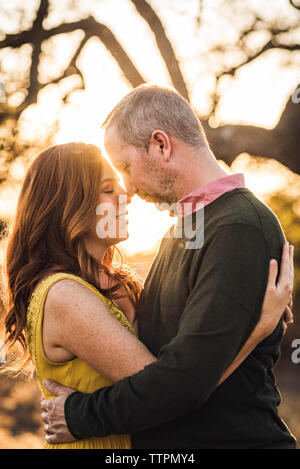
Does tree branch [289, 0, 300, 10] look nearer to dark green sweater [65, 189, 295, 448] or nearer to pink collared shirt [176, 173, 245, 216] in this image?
pink collared shirt [176, 173, 245, 216]

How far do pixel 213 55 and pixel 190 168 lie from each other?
10.4 feet

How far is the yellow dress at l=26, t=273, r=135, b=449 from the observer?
201cm

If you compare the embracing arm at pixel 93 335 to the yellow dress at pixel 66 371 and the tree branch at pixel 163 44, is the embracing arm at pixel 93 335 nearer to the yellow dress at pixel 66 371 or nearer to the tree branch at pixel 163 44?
the yellow dress at pixel 66 371

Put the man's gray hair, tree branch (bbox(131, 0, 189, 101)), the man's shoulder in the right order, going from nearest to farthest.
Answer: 1. the man's shoulder
2. the man's gray hair
3. tree branch (bbox(131, 0, 189, 101))

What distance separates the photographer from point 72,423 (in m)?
1.83

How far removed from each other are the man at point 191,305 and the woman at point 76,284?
11 centimetres

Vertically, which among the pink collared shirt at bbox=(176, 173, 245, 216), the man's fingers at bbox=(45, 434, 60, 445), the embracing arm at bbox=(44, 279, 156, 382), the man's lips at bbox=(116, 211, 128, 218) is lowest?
the man's fingers at bbox=(45, 434, 60, 445)

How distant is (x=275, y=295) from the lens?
5.89ft

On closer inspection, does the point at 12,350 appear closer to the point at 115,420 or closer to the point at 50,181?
the point at 50,181

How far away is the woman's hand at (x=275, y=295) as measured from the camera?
1778 mm

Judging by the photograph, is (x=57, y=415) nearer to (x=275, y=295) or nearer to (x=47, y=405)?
(x=47, y=405)

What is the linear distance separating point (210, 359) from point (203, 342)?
0.06 meters

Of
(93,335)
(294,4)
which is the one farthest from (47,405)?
(294,4)

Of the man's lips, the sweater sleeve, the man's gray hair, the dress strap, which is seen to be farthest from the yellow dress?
the man's gray hair
